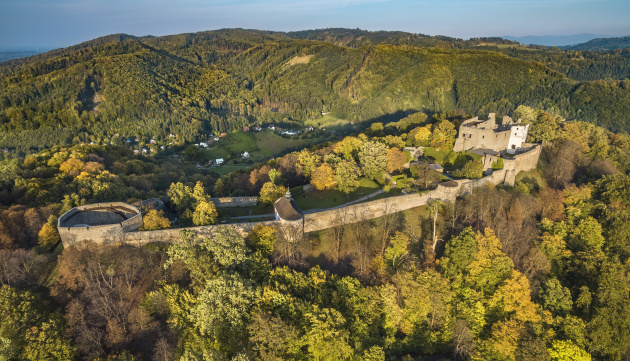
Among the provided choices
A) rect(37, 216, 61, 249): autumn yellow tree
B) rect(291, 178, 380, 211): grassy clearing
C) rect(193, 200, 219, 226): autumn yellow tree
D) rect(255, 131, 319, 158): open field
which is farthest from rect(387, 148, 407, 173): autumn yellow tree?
rect(255, 131, 319, 158): open field

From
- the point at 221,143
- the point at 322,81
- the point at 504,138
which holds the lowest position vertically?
the point at 221,143

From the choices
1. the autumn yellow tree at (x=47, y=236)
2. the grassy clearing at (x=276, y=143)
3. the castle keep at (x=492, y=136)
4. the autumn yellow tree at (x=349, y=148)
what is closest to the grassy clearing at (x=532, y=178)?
the castle keep at (x=492, y=136)

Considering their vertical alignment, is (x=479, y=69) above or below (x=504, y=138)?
above

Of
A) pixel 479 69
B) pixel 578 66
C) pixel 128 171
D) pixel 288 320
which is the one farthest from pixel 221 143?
pixel 578 66

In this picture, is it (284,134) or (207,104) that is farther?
(207,104)

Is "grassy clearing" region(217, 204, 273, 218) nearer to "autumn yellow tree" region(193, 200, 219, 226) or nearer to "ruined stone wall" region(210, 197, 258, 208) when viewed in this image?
"ruined stone wall" region(210, 197, 258, 208)

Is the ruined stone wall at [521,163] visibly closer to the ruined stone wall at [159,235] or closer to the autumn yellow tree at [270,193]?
the autumn yellow tree at [270,193]

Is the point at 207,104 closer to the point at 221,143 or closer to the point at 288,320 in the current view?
the point at 221,143
